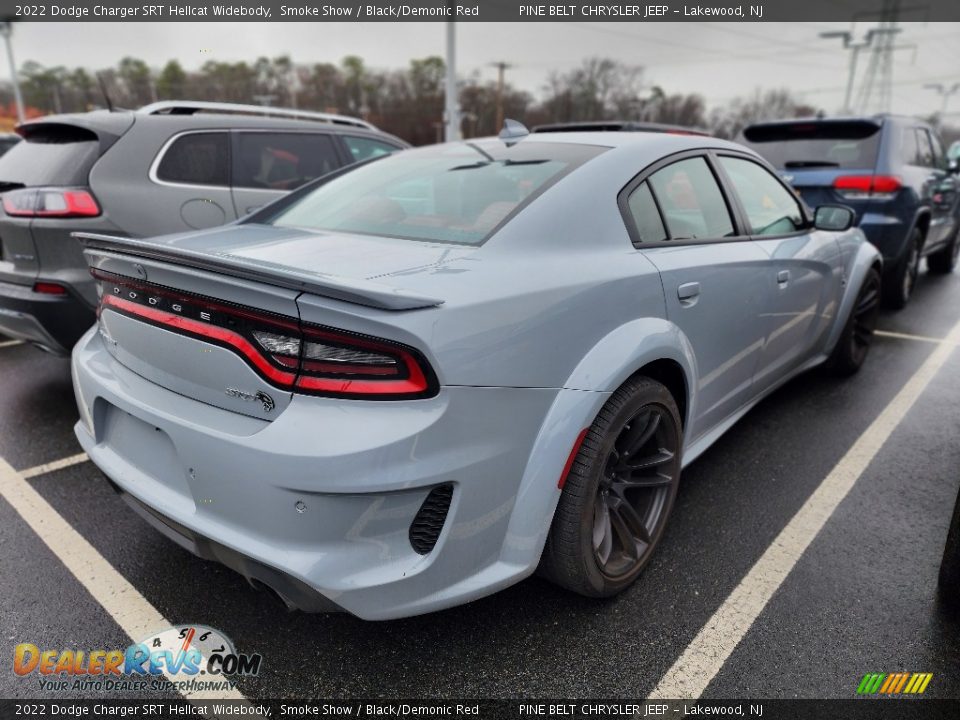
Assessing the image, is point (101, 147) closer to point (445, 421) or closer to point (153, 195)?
point (153, 195)

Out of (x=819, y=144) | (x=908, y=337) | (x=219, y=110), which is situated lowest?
(x=908, y=337)

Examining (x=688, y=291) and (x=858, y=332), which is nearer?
(x=688, y=291)

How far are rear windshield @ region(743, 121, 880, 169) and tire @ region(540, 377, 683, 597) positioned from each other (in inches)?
187

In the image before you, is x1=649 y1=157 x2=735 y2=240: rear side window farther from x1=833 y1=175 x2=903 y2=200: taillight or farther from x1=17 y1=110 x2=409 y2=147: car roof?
x1=833 y1=175 x2=903 y2=200: taillight

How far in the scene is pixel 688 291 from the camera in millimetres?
2314

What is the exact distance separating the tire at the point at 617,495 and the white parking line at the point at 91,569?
1.04 m

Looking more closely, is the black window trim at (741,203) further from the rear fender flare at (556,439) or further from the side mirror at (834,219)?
the rear fender flare at (556,439)

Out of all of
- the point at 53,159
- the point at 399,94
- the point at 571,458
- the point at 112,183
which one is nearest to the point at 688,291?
the point at 571,458

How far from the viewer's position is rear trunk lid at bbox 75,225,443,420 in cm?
151

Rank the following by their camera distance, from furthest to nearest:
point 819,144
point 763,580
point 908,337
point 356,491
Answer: point 819,144, point 908,337, point 763,580, point 356,491

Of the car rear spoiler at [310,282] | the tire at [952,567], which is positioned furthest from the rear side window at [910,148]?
the car rear spoiler at [310,282]

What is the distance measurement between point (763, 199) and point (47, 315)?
3.81 meters

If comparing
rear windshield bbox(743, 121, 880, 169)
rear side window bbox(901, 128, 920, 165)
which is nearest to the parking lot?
rear windshield bbox(743, 121, 880, 169)

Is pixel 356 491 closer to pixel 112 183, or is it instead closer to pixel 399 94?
pixel 112 183
